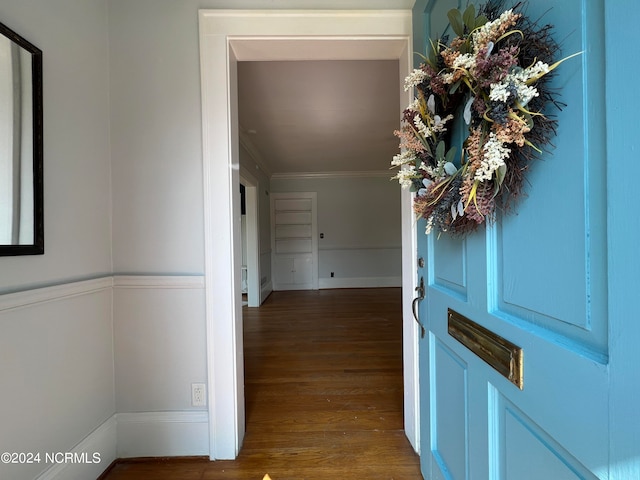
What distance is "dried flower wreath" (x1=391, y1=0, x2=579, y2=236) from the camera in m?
0.60

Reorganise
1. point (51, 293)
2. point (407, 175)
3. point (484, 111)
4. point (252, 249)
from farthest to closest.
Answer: point (252, 249), point (51, 293), point (407, 175), point (484, 111)

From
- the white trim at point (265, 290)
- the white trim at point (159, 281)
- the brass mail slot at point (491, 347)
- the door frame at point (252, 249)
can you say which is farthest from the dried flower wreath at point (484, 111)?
the white trim at point (265, 290)

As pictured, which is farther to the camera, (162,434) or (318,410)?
(318,410)

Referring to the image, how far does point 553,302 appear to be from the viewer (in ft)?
1.93

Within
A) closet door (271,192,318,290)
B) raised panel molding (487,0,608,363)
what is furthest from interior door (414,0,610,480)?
closet door (271,192,318,290)

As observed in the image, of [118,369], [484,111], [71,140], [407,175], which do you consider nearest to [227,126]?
[71,140]

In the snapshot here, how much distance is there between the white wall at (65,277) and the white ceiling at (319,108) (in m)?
1.17

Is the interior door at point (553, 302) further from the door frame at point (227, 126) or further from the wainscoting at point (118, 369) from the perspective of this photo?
the wainscoting at point (118, 369)

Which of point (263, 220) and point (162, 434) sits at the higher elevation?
point (263, 220)

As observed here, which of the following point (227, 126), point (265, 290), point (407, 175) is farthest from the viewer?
point (265, 290)

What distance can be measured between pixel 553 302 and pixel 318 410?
5.50 ft

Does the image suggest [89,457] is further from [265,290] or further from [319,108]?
[265,290]

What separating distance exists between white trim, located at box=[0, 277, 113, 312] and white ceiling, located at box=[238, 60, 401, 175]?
1.84m

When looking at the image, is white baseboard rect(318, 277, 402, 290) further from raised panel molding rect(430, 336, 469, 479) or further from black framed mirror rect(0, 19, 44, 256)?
black framed mirror rect(0, 19, 44, 256)
